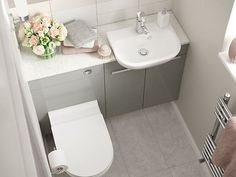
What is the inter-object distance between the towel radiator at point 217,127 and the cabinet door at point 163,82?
57 centimetres

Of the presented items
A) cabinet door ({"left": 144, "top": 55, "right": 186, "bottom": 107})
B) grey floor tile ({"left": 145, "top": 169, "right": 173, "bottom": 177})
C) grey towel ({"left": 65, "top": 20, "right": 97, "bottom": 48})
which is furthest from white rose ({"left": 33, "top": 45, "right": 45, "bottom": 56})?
grey floor tile ({"left": 145, "top": 169, "right": 173, "bottom": 177})

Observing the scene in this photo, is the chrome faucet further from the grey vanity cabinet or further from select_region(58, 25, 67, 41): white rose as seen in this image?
select_region(58, 25, 67, 41): white rose

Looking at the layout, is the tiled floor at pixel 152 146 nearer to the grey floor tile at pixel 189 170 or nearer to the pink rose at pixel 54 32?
the grey floor tile at pixel 189 170

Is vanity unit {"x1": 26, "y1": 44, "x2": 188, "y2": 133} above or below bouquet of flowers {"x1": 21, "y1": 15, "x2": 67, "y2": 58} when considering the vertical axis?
below

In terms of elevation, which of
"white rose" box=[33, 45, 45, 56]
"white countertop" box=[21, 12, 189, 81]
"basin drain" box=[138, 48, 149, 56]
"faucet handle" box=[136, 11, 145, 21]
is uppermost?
"faucet handle" box=[136, 11, 145, 21]

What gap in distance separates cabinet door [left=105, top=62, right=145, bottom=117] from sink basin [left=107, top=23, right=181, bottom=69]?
0.36 feet

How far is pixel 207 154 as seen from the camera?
2.46 meters

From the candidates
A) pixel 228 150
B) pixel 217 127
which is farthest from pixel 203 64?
pixel 228 150

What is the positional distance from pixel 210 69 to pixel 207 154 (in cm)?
59

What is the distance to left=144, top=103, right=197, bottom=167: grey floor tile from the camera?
9.21ft

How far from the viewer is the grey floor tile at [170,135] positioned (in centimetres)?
281

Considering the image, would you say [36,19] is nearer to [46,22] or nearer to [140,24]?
[46,22]

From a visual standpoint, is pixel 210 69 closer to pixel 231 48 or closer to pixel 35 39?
pixel 231 48

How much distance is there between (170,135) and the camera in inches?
115
